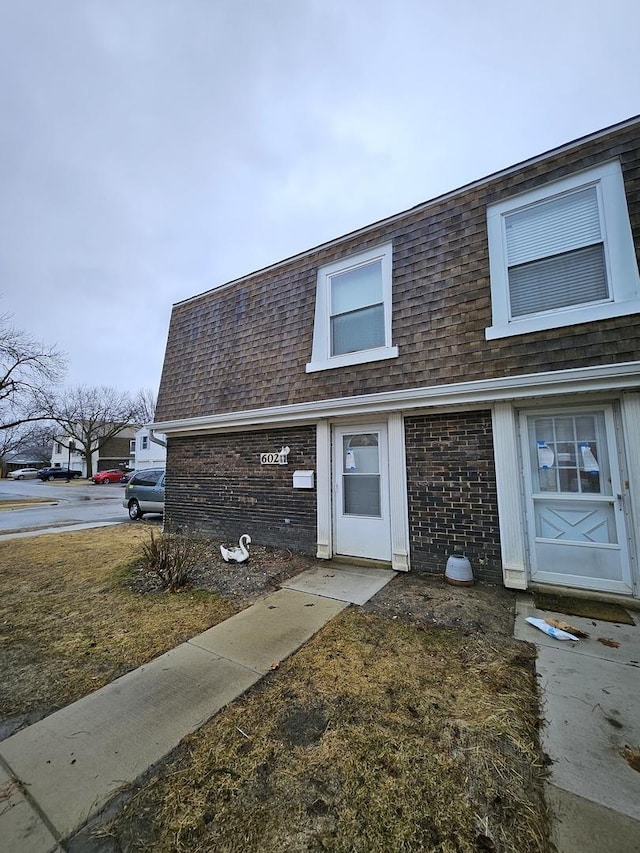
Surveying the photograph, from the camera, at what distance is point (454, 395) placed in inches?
180

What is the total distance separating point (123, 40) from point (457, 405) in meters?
8.75

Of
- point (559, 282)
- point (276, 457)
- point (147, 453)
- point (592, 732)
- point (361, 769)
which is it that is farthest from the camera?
point (147, 453)

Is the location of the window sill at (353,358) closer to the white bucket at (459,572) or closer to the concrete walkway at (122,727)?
the white bucket at (459,572)

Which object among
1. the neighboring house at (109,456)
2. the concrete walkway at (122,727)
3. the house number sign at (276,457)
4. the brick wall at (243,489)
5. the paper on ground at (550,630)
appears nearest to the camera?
the concrete walkway at (122,727)

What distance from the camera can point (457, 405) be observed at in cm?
466

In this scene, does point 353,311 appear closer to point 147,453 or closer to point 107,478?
point 147,453

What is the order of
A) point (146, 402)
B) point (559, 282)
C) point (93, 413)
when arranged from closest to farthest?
point (559, 282), point (93, 413), point (146, 402)

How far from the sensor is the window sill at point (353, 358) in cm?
518

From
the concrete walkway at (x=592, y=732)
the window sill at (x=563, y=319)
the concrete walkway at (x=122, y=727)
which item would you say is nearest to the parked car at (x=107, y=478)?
the concrete walkway at (x=122, y=727)

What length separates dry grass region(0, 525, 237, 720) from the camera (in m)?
2.62

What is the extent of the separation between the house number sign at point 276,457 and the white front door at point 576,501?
3.66 metres

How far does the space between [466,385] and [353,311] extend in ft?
7.66

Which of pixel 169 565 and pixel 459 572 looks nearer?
pixel 459 572

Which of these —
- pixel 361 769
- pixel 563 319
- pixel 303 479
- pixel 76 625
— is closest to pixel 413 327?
pixel 563 319
